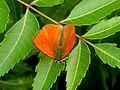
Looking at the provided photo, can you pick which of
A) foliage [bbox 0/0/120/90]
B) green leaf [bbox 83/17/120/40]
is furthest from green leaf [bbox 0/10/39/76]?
green leaf [bbox 83/17/120/40]

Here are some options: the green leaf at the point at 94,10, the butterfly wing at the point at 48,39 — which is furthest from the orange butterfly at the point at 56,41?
the green leaf at the point at 94,10

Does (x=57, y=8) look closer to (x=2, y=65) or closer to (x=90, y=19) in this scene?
(x=90, y=19)

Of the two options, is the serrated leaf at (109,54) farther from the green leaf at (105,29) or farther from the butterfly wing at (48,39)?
the butterfly wing at (48,39)

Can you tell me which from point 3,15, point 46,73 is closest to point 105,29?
point 46,73

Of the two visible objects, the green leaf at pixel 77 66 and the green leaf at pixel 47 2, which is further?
the green leaf at pixel 47 2

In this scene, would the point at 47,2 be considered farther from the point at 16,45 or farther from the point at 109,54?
the point at 109,54

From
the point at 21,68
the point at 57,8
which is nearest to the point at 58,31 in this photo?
the point at 57,8

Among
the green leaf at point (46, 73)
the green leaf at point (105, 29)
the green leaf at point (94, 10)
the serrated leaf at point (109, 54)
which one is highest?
the green leaf at point (94, 10)

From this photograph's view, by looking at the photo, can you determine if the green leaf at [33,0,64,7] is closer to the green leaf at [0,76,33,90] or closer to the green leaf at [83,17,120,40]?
the green leaf at [83,17,120,40]
